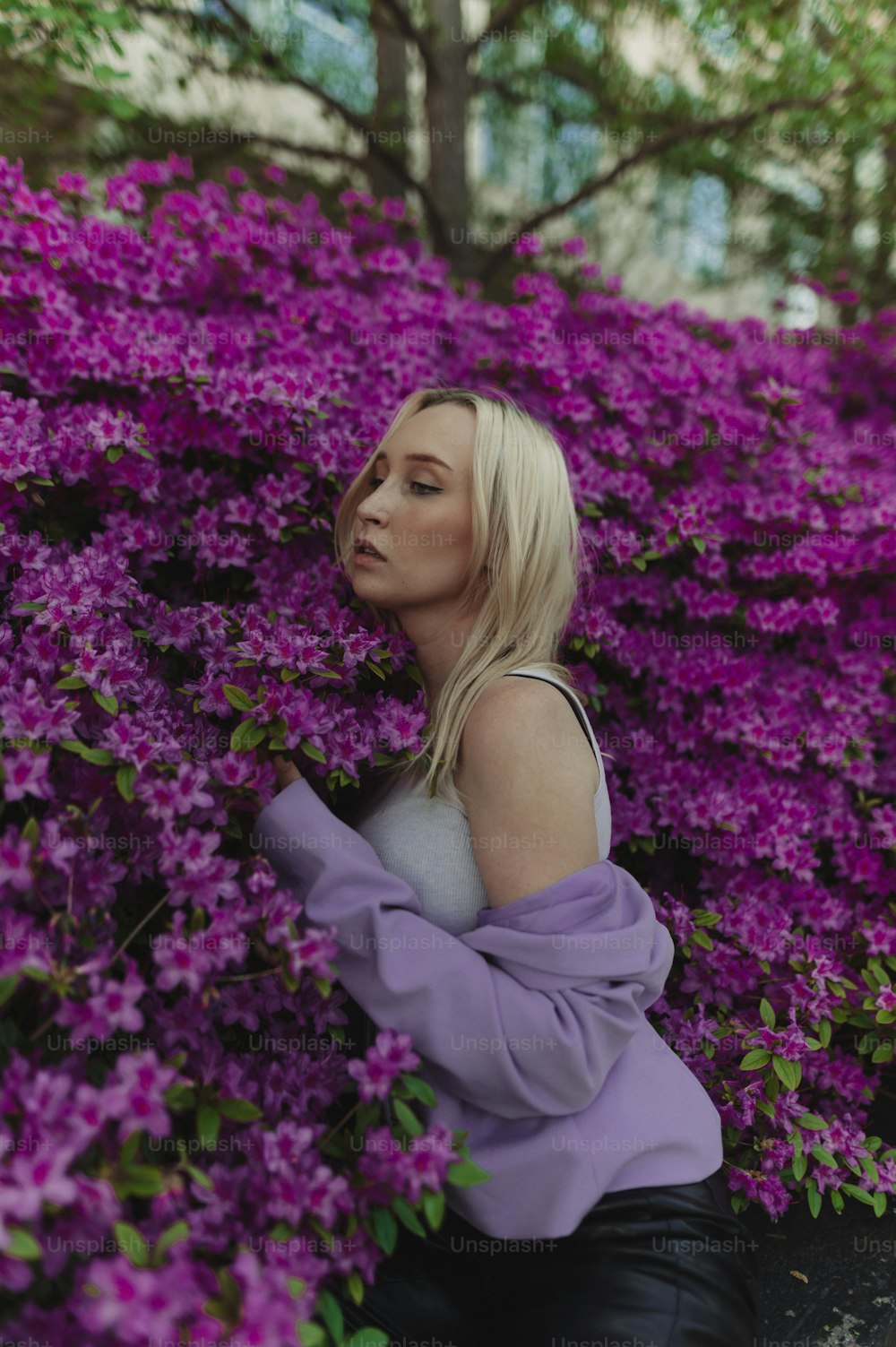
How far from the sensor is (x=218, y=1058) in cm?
166

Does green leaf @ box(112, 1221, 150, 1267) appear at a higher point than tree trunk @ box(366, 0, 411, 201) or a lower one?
lower

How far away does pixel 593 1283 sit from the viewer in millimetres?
1706

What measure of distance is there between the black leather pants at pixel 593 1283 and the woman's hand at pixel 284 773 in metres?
0.92

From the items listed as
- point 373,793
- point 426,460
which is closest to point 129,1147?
point 373,793

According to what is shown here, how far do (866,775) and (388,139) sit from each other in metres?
4.18

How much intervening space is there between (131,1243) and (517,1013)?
0.69 m

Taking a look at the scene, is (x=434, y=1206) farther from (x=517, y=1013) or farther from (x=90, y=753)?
(x=90, y=753)

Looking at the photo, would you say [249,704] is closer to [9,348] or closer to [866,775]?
[9,348]

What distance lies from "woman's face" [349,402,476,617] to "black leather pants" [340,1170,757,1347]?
4.14ft

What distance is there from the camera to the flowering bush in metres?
1.41

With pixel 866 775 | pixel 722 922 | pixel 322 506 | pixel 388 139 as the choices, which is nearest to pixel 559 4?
pixel 388 139

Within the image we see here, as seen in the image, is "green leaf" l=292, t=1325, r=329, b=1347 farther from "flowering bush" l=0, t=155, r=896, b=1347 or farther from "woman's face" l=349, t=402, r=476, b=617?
"woman's face" l=349, t=402, r=476, b=617

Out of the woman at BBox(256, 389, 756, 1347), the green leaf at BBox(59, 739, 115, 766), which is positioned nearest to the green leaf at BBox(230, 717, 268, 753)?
the woman at BBox(256, 389, 756, 1347)

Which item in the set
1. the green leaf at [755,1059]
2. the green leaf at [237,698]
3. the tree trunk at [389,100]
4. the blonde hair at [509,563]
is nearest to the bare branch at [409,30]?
the tree trunk at [389,100]
